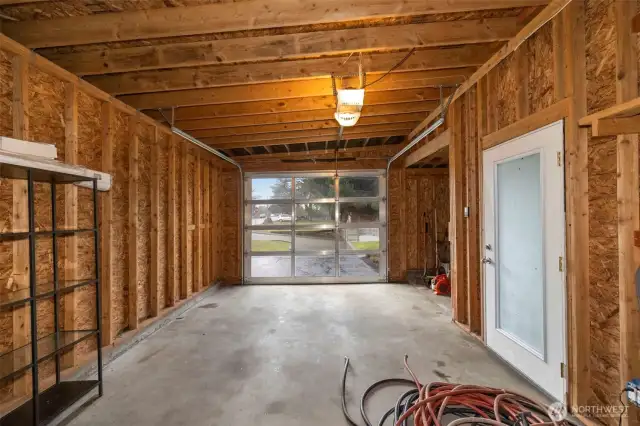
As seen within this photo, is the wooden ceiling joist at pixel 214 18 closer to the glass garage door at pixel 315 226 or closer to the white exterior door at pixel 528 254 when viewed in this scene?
the white exterior door at pixel 528 254

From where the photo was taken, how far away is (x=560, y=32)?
215 centimetres

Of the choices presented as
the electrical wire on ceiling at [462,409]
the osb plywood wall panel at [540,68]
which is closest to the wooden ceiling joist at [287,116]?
the osb plywood wall panel at [540,68]

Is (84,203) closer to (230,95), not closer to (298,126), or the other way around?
(230,95)

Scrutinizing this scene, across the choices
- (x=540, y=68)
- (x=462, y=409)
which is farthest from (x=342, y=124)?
(x=462, y=409)

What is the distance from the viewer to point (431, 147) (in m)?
4.63

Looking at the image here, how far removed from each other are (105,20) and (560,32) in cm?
341

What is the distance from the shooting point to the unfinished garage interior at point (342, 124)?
76.3 inches

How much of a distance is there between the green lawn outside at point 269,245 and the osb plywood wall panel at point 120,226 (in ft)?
10.4

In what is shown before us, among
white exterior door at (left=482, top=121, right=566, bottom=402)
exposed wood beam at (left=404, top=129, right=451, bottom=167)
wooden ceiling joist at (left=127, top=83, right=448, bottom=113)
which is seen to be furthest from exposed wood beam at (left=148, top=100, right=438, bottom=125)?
white exterior door at (left=482, top=121, right=566, bottom=402)

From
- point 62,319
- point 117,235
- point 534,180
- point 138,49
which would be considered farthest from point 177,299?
point 534,180

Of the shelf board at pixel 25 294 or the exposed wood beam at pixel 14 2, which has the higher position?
the exposed wood beam at pixel 14 2

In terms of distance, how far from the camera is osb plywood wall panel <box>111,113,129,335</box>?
3.33 metres

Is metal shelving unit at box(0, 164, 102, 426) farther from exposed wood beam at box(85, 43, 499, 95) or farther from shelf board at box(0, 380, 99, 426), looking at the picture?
exposed wood beam at box(85, 43, 499, 95)

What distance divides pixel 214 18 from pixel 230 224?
4.82 m
